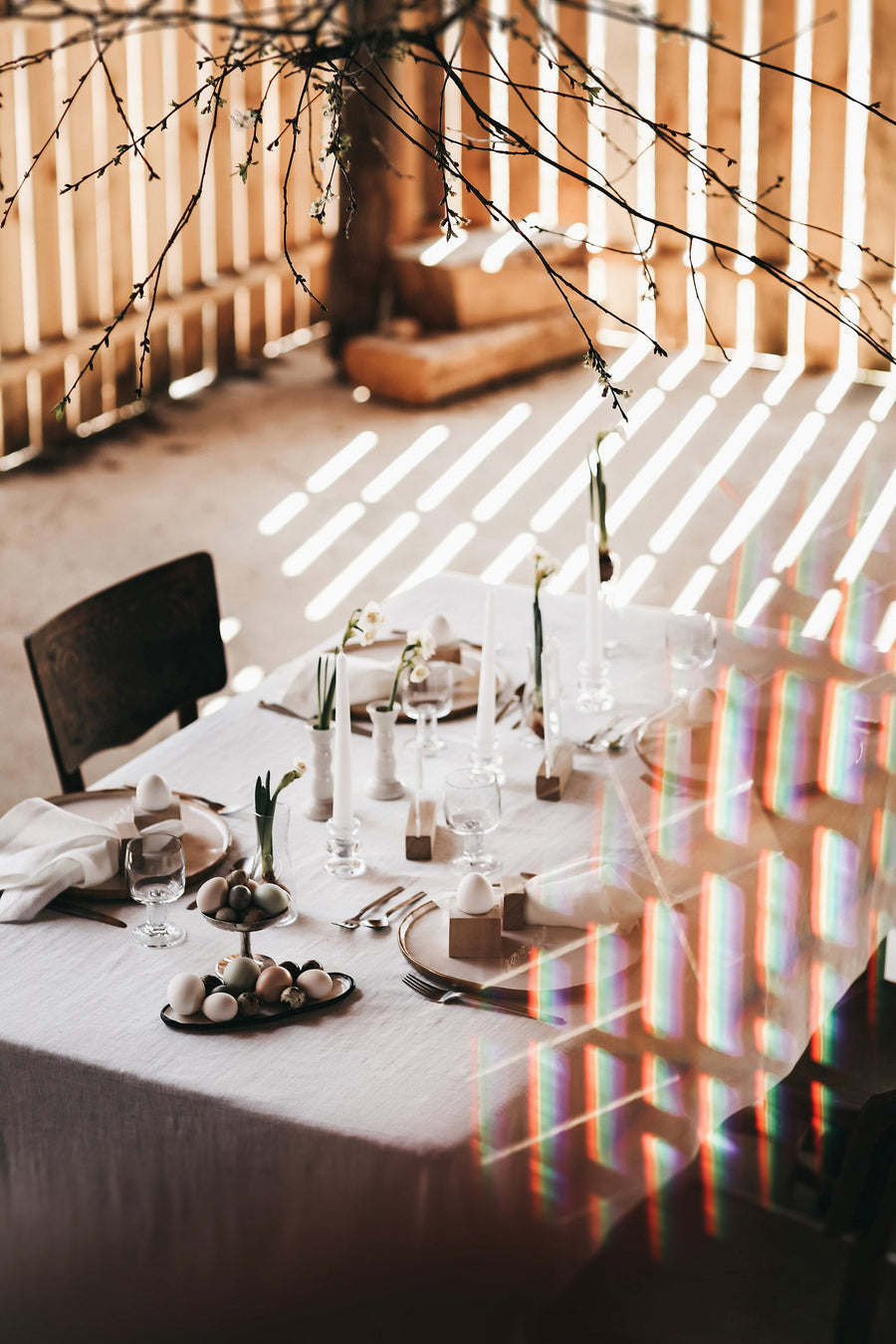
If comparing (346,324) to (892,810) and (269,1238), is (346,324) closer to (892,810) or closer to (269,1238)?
(892,810)

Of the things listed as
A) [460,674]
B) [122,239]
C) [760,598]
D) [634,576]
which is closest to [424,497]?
[634,576]

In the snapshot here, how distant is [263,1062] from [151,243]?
544 centimetres

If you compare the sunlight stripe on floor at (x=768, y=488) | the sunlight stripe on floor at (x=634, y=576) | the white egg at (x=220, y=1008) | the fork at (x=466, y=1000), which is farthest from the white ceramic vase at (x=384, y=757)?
the sunlight stripe on floor at (x=768, y=488)

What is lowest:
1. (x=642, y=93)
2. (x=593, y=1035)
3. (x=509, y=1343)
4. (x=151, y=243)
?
(x=509, y=1343)

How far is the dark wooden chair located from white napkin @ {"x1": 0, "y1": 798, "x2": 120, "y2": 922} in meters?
0.40

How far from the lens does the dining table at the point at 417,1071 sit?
4.50ft

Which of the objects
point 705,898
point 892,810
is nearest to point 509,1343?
point 705,898

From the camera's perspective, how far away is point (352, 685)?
2.33 m

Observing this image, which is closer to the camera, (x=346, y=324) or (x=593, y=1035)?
(x=593, y=1035)

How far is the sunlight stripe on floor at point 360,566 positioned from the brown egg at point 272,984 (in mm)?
2921

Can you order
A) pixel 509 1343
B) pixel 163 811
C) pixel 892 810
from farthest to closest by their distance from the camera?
pixel 892 810 → pixel 163 811 → pixel 509 1343

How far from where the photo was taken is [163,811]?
1.94 metres

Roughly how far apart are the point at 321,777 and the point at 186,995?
514mm

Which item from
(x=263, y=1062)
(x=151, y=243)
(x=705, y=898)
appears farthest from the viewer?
(x=151, y=243)
